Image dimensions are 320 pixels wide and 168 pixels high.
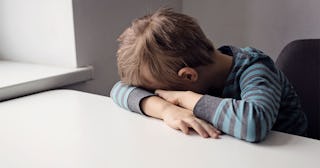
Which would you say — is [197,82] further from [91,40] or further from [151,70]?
[91,40]

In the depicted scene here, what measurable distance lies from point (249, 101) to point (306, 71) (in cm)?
41

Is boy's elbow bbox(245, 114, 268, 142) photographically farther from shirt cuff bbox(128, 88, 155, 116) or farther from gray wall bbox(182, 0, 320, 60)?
gray wall bbox(182, 0, 320, 60)

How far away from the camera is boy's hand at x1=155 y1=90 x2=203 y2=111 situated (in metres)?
0.79

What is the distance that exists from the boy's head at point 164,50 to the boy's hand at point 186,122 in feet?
0.23

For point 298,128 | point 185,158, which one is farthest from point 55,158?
point 298,128

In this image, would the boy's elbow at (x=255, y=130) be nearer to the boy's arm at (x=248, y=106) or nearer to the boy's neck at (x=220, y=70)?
the boy's arm at (x=248, y=106)

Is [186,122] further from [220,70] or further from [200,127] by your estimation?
[220,70]

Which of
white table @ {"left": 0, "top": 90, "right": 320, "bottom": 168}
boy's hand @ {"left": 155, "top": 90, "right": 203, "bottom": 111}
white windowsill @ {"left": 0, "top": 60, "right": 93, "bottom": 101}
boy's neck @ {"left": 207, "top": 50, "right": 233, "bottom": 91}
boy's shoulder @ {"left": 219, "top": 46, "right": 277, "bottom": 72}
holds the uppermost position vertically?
boy's shoulder @ {"left": 219, "top": 46, "right": 277, "bottom": 72}

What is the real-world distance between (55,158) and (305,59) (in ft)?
2.32

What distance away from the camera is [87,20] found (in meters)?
1.21

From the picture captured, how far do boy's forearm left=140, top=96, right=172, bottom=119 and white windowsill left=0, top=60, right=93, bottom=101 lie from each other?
1.21 feet

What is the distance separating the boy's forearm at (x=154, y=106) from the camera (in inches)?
32.1

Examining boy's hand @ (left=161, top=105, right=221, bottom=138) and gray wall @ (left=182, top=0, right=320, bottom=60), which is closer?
boy's hand @ (left=161, top=105, right=221, bottom=138)

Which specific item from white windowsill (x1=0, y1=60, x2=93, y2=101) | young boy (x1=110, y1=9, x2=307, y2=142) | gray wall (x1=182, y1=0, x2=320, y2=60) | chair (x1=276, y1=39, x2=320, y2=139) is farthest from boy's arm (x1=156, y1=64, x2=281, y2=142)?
gray wall (x1=182, y1=0, x2=320, y2=60)
